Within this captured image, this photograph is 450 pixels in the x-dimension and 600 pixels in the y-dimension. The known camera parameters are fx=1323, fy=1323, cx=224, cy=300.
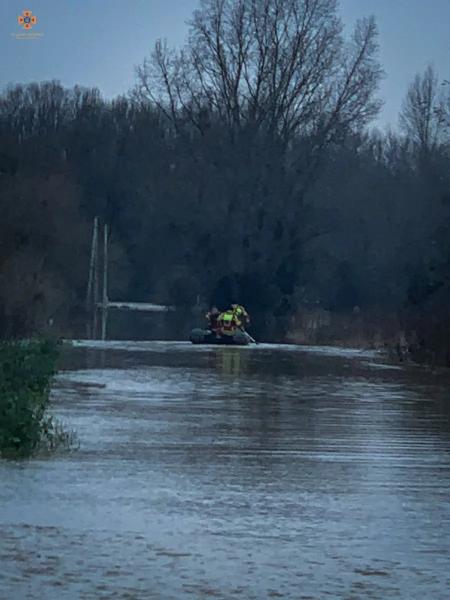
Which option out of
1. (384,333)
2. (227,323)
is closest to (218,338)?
(227,323)

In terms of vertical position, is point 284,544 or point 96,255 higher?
point 96,255

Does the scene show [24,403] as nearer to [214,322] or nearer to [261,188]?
[214,322]

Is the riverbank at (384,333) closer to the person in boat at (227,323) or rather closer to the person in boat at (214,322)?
the person in boat at (227,323)

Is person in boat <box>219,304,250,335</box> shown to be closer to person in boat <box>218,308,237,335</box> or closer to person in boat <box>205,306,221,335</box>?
person in boat <box>218,308,237,335</box>

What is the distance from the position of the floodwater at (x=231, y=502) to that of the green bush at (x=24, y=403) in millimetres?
321

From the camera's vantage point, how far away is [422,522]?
9953 mm

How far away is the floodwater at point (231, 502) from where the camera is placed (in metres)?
7.94

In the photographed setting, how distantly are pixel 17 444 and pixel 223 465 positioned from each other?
6.57 ft

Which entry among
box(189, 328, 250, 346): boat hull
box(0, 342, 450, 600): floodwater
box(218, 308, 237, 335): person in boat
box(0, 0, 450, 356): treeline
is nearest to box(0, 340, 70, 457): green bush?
box(0, 342, 450, 600): floodwater

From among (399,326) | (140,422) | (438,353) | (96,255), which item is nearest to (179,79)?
(96,255)

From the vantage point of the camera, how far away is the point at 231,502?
34.9 feet

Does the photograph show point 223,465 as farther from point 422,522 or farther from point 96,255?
point 96,255

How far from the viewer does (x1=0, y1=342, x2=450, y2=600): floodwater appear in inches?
313

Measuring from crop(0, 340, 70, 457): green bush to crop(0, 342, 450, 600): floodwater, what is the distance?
0.32 metres
